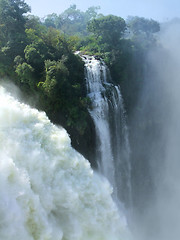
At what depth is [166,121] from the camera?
20.5 m

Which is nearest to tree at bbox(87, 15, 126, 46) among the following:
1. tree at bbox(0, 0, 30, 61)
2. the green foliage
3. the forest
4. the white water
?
the green foliage

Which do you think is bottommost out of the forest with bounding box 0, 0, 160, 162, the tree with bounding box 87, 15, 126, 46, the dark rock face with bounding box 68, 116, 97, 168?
the dark rock face with bounding box 68, 116, 97, 168

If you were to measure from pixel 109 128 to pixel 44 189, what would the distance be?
775 cm

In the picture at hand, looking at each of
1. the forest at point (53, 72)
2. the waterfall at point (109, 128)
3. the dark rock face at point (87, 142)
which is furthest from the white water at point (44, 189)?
the waterfall at point (109, 128)

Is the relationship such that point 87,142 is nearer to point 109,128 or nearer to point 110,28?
point 109,128

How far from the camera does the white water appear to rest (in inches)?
228

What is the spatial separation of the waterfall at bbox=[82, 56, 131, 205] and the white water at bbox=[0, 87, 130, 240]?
4298 mm

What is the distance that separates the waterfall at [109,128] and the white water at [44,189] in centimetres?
430

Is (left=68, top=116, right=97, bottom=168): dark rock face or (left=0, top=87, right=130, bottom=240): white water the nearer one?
(left=0, top=87, right=130, bottom=240): white water

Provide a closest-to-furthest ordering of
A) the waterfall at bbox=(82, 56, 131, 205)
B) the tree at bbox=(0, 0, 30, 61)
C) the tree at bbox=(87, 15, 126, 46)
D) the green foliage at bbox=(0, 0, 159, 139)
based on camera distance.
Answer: the green foliage at bbox=(0, 0, 159, 139)
the tree at bbox=(0, 0, 30, 61)
the waterfall at bbox=(82, 56, 131, 205)
the tree at bbox=(87, 15, 126, 46)

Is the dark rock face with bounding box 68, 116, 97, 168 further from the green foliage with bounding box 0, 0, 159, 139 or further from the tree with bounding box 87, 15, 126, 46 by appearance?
the tree with bounding box 87, 15, 126, 46

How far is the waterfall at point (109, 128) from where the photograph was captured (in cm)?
1307

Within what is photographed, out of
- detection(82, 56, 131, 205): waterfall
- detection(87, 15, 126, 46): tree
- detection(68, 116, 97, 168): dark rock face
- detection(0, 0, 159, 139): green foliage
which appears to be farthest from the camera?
detection(87, 15, 126, 46): tree

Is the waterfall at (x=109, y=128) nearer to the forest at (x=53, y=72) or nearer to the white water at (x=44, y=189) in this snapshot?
the forest at (x=53, y=72)
